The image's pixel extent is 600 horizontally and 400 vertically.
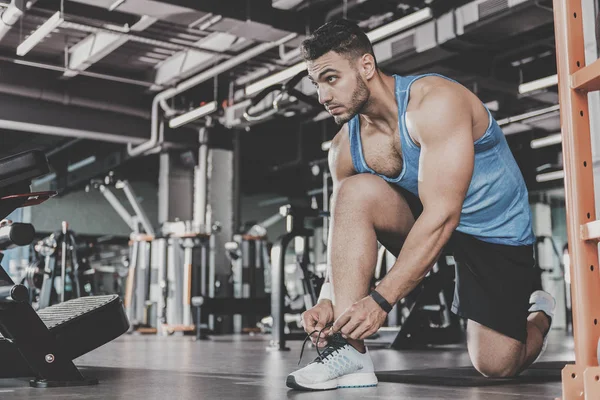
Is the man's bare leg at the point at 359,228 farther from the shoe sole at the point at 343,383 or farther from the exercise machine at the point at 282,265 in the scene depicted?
the exercise machine at the point at 282,265

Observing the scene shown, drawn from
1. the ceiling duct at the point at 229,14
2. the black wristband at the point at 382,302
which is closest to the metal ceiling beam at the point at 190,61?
the ceiling duct at the point at 229,14

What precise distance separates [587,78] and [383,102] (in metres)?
→ 0.82

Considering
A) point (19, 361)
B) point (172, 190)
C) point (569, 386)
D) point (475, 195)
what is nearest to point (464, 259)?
point (475, 195)

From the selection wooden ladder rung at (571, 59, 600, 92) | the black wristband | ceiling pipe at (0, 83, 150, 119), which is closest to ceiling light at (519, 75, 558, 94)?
the black wristband

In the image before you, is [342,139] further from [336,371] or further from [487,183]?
[336,371]

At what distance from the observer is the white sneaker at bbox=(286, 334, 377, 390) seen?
177 centimetres

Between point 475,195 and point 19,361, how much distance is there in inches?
57.2

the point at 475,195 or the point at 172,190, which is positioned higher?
the point at 172,190

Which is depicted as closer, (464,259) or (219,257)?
(464,259)

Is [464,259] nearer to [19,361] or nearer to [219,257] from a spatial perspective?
[19,361]

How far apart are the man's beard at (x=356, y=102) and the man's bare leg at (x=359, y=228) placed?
213mm

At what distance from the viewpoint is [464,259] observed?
7.17 ft

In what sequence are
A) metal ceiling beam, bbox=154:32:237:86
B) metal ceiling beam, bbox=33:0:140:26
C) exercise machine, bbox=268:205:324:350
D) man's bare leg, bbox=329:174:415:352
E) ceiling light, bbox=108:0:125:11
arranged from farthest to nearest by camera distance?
metal ceiling beam, bbox=154:32:237:86 → metal ceiling beam, bbox=33:0:140:26 → ceiling light, bbox=108:0:125:11 → exercise machine, bbox=268:205:324:350 → man's bare leg, bbox=329:174:415:352

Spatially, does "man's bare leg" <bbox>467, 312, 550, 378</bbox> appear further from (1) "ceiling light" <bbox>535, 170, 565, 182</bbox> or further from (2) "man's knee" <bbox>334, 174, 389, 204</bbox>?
(1) "ceiling light" <bbox>535, 170, 565, 182</bbox>
